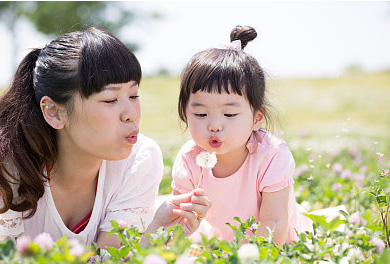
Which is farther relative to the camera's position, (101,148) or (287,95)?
(287,95)

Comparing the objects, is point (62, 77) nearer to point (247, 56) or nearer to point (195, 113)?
point (195, 113)

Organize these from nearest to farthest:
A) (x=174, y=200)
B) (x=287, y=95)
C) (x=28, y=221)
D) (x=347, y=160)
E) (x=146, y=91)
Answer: (x=174, y=200), (x=28, y=221), (x=347, y=160), (x=287, y=95), (x=146, y=91)

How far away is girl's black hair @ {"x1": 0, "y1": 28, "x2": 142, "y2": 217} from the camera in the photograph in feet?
7.00

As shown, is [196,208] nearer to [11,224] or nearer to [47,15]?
[11,224]

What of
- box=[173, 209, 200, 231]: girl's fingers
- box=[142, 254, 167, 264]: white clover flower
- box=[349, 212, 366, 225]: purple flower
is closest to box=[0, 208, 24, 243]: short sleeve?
box=[173, 209, 200, 231]: girl's fingers

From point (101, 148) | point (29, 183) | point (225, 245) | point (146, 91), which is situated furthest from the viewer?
point (146, 91)

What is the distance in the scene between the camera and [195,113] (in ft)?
7.26

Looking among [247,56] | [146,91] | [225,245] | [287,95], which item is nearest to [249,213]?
[247,56]

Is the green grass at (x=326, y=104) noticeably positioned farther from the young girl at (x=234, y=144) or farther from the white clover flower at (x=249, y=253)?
the white clover flower at (x=249, y=253)

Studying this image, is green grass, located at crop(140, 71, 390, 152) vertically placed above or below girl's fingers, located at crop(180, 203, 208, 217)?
below

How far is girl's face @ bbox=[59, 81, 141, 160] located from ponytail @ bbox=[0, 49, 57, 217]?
0.82 ft

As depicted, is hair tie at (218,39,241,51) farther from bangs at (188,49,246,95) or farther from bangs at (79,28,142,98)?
bangs at (79,28,142,98)

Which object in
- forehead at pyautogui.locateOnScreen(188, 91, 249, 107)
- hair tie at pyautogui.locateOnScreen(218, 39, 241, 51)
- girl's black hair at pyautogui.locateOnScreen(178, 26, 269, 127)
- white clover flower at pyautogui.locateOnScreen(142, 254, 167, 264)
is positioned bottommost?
white clover flower at pyautogui.locateOnScreen(142, 254, 167, 264)

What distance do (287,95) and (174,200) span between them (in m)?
11.7
